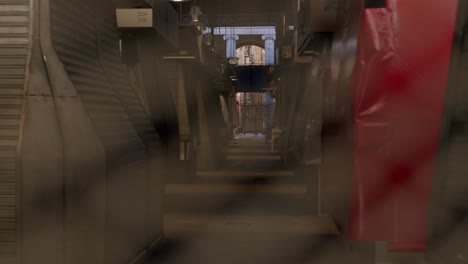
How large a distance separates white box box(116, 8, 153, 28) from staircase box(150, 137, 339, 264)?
5.35 feet

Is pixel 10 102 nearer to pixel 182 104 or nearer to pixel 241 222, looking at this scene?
pixel 241 222

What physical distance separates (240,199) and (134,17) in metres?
2.87

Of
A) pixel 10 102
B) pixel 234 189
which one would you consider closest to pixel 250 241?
pixel 10 102

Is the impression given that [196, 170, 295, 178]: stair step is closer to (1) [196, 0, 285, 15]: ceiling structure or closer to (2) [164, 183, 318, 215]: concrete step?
(2) [164, 183, 318, 215]: concrete step

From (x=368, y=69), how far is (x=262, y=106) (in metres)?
26.1

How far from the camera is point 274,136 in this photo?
13828 mm

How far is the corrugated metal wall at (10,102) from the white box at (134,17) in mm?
1640

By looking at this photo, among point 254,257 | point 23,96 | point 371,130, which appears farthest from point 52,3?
point 254,257

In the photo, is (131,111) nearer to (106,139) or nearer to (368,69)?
(106,139)

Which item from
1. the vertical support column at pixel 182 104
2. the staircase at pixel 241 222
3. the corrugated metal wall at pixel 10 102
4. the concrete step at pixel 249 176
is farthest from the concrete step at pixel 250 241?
the vertical support column at pixel 182 104

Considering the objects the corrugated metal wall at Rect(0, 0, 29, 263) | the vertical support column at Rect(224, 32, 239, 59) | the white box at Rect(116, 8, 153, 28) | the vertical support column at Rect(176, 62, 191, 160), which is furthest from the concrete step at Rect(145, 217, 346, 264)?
the vertical support column at Rect(224, 32, 239, 59)

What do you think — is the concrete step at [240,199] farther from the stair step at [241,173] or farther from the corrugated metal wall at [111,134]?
the corrugated metal wall at [111,134]

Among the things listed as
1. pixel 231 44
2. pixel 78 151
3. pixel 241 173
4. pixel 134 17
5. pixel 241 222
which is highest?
pixel 231 44

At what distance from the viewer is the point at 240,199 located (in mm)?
5762
